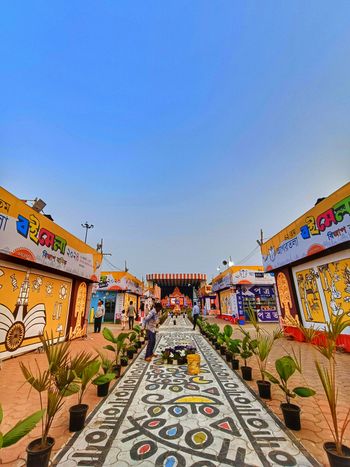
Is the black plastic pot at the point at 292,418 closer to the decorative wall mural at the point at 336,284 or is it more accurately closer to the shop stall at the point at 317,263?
the shop stall at the point at 317,263

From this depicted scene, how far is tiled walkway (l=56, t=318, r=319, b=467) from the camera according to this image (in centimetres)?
208

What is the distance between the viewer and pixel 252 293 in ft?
55.4

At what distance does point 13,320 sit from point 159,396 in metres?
4.79

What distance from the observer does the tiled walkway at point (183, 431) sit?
6.84ft

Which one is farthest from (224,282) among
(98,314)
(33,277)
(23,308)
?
(23,308)

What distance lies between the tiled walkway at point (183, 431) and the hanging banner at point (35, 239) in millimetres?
4204

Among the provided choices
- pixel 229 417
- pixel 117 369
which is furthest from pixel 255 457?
pixel 117 369

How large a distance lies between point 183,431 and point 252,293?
51.3 feet

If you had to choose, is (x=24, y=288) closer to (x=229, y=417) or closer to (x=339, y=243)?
(x=229, y=417)

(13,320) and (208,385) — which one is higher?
(13,320)

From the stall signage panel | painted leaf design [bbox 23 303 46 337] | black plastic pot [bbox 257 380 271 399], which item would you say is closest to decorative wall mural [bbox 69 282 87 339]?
painted leaf design [bbox 23 303 46 337]

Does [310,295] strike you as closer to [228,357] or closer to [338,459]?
[228,357]

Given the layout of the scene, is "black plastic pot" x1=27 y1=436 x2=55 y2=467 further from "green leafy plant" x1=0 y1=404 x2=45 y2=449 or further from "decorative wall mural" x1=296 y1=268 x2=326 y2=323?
"decorative wall mural" x1=296 y1=268 x2=326 y2=323

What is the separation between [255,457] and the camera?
2098 millimetres
